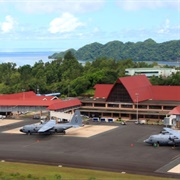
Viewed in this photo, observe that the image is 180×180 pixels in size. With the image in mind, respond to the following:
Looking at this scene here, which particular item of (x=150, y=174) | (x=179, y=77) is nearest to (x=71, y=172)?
(x=150, y=174)

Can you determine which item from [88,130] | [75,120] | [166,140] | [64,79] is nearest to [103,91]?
[88,130]

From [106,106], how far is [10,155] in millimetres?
52996

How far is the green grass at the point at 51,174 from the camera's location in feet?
179

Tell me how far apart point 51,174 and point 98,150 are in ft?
57.2

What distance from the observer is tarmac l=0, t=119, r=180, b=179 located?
61750mm

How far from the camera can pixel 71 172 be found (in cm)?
5822

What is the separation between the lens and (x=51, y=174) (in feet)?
187

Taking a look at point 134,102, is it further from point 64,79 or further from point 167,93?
point 64,79

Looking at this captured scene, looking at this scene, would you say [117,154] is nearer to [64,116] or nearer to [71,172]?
[71,172]

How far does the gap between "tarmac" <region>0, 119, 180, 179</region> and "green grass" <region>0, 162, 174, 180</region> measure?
7.57 ft

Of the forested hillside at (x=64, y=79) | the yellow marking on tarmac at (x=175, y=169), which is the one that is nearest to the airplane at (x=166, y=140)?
the yellow marking on tarmac at (x=175, y=169)

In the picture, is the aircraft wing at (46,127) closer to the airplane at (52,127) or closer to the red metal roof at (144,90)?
the airplane at (52,127)

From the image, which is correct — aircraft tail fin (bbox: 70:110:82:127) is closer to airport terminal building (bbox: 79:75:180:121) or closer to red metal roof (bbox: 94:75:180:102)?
airport terminal building (bbox: 79:75:180:121)

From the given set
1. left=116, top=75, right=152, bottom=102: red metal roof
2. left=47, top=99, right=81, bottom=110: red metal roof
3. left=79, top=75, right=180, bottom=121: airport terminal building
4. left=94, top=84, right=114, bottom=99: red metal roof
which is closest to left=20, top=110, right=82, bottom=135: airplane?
left=47, top=99, right=81, bottom=110: red metal roof
